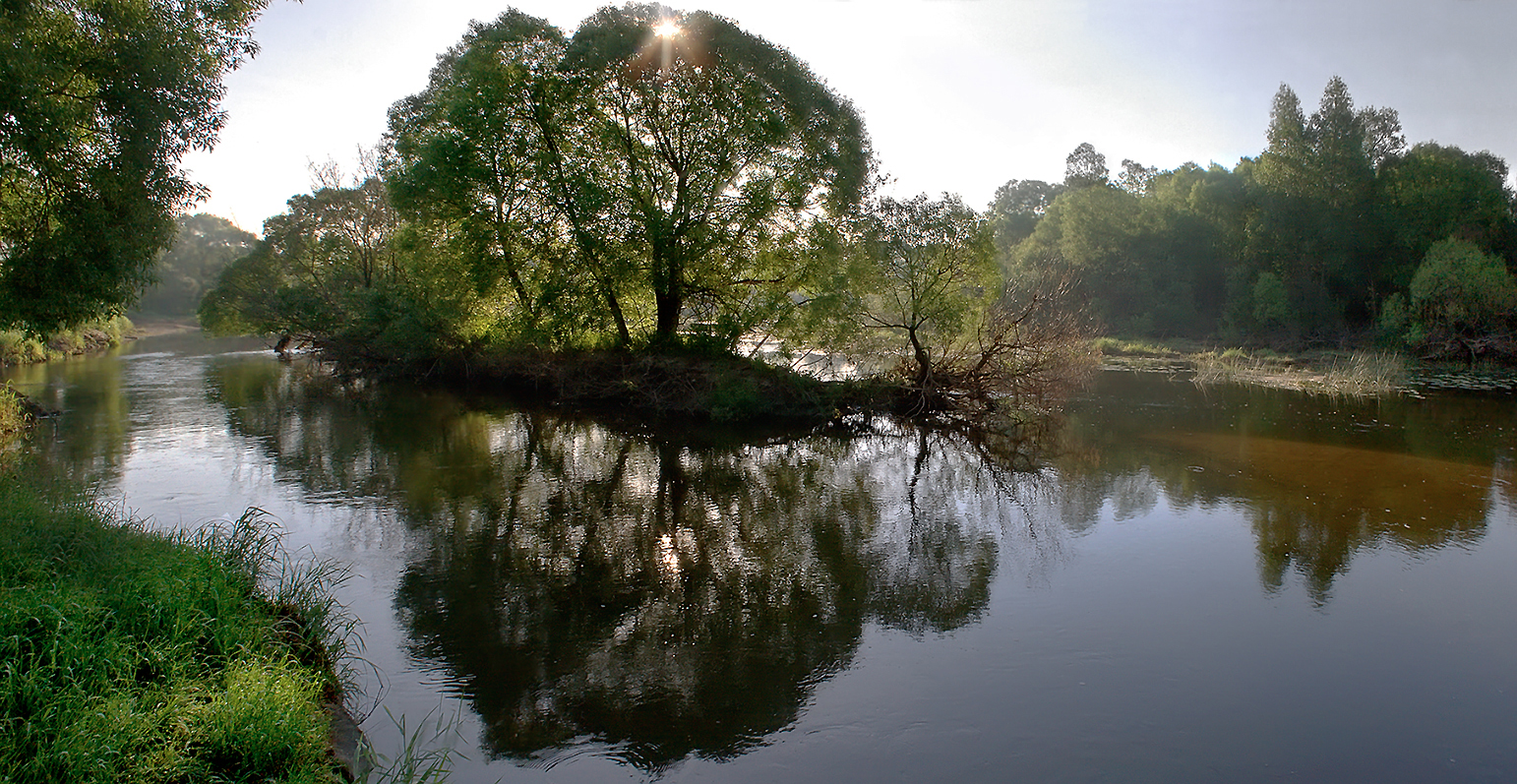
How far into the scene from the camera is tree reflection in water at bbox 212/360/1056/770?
6.20 metres

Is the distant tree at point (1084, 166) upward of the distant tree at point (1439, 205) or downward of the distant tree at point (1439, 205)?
upward

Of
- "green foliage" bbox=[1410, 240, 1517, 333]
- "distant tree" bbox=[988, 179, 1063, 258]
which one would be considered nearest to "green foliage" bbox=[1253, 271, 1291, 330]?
"green foliage" bbox=[1410, 240, 1517, 333]

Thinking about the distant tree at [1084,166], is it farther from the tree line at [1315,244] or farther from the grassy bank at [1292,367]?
the grassy bank at [1292,367]

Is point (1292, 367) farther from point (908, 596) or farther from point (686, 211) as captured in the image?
point (908, 596)

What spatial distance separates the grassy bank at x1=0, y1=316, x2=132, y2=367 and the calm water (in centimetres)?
2359

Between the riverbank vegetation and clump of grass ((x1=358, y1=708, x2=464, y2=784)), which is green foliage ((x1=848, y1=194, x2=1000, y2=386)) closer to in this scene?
the riverbank vegetation

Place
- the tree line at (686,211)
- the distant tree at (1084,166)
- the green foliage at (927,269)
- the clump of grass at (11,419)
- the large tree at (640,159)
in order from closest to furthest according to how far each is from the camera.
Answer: the clump of grass at (11,419)
the green foliage at (927,269)
the tree line at (686,211)
the large tree at (640,159)
the distant tree at (1084,166)

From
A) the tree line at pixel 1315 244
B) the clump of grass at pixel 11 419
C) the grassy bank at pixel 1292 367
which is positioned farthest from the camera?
the tree line at pixel 1315 244

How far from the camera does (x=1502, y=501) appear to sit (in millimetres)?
12031

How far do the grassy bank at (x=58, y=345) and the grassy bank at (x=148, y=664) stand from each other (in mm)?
27192

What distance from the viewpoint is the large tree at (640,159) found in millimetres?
21234

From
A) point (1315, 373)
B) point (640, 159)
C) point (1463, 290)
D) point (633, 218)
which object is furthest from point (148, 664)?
point (1463, 290)

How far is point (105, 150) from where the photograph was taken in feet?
35.3

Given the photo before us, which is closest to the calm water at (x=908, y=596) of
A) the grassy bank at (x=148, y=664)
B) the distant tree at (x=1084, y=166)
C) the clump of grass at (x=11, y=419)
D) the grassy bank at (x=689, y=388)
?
the clump of grass at (x=11, y=419)
